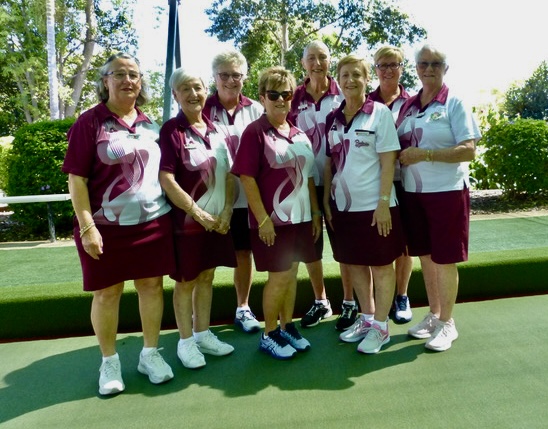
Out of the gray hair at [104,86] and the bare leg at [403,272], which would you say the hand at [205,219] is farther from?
the bare leg at [403,272]

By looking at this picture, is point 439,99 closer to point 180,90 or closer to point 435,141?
point 435,141

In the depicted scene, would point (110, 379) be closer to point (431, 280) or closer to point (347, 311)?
point (347, 311)

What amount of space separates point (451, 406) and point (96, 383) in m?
1.82

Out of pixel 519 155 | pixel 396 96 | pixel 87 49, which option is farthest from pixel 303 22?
pixel 396 96

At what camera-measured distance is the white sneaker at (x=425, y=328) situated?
3002mm

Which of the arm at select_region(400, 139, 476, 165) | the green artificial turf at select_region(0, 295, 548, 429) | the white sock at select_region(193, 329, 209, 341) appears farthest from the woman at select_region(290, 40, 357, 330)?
the white sock at select_region(193, 329, 209, 341)

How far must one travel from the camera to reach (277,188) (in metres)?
2.62

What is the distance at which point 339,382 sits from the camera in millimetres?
2449

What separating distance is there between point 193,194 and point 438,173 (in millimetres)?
1376

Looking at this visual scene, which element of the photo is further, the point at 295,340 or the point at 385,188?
the point at 295,340

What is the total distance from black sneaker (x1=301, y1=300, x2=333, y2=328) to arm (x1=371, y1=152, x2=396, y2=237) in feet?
3.15

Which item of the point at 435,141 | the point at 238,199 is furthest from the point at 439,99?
the point at 238,199

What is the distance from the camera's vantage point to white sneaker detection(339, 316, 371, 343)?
2992 mm

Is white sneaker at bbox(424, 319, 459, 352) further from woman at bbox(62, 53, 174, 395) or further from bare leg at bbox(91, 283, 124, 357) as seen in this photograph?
bare leg at bbox(91, 283, 124, 357)
